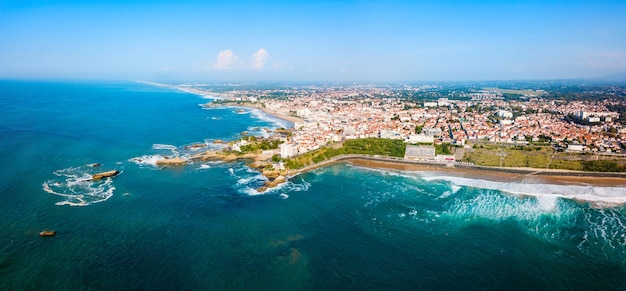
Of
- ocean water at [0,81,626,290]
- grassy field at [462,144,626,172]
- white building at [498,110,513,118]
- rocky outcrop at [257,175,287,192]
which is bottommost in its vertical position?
ocean water at [0,81,626,290]

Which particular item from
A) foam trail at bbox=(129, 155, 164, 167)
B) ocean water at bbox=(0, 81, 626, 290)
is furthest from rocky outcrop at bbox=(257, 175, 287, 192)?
foam trail at bbox=(129, 155, 164, 167)

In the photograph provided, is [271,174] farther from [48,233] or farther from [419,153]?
[48,233]

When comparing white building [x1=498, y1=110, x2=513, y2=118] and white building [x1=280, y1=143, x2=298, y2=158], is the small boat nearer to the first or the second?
white building [x1=280, y1=143, x2=298, y2=158]

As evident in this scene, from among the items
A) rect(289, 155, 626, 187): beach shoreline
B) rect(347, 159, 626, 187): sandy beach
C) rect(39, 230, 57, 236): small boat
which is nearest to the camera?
rect(39, 230, 57, 236): small boat

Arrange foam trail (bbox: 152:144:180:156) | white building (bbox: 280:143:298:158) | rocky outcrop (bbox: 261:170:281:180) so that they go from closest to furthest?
rocky outcrop (bbox: 261:170:281:180) → white building (bbox: 280:143:298:158) → foam trail (bbox: 152:144:180:156)

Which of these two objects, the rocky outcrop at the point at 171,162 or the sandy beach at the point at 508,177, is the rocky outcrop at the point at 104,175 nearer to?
the rocky outcrop at the point at 171,162

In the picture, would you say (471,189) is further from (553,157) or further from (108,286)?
(108,286)

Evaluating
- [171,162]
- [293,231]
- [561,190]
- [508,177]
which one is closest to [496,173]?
[508,177]

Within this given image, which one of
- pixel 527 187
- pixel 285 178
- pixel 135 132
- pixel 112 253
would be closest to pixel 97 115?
pixel 135 132
